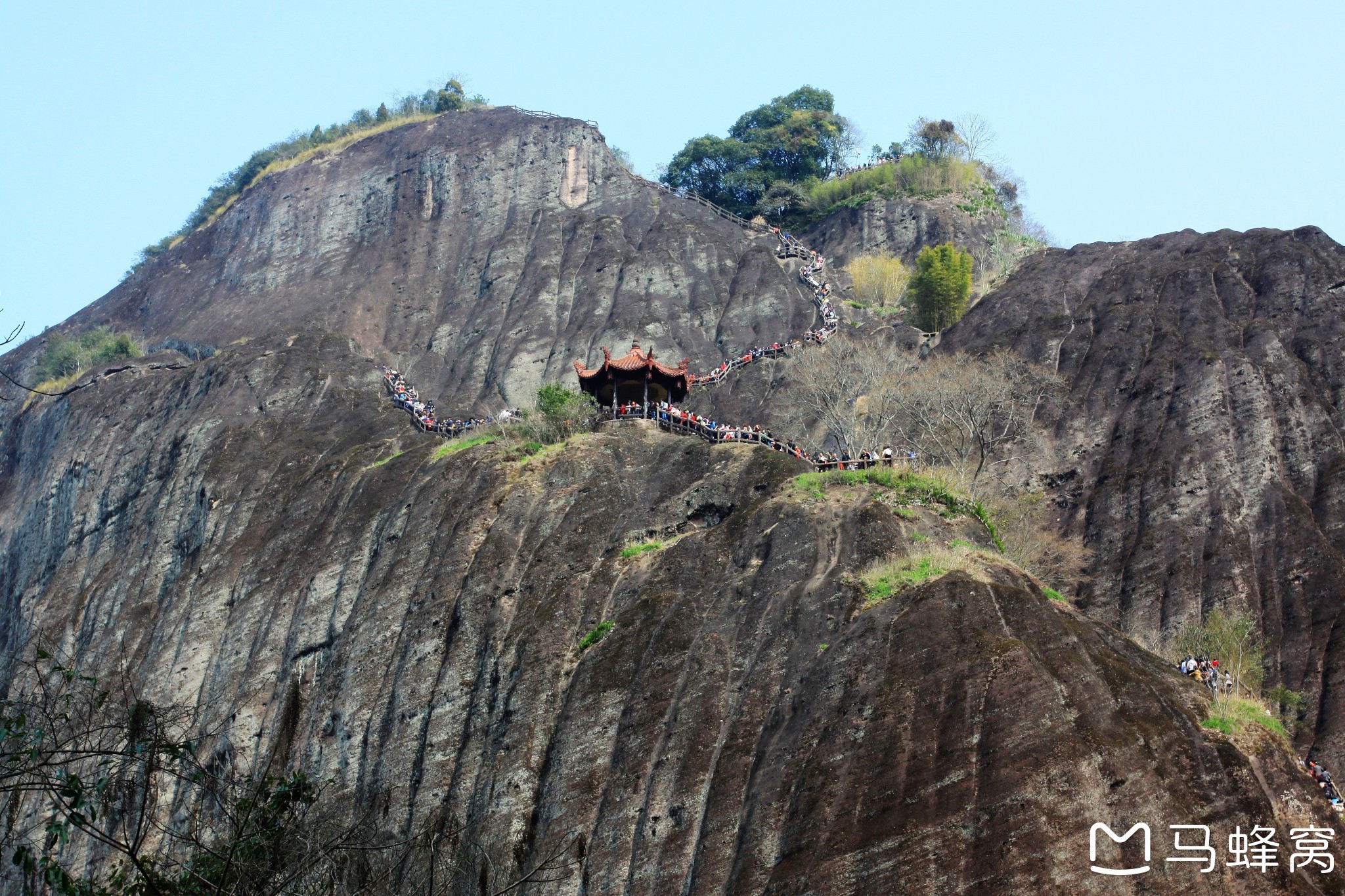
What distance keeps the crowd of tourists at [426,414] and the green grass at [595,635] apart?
15340 millimetres

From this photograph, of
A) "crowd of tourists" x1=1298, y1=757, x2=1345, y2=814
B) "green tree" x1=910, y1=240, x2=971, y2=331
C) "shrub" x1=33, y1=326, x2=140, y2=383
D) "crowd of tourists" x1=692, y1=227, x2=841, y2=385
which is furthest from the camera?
"shrub" x1=33, y1=326, x2=140, y2=383

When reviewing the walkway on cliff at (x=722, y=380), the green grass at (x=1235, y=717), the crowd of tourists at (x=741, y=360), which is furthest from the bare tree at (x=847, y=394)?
the green grass at (x=1235, y=717)

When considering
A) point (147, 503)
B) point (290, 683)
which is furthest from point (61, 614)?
point (290, 683)

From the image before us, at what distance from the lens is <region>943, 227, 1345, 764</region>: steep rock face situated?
4500 cm

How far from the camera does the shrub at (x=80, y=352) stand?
81125 mm

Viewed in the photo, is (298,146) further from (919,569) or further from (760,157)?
(919,569)

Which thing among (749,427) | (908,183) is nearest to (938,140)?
(908,183)

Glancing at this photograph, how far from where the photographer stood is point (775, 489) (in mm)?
42188

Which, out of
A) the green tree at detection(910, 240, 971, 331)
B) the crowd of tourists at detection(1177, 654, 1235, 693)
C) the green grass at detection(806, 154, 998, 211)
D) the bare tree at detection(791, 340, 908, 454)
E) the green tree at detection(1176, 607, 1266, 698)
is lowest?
the crowd of tourists at detection(1177, 654, 1235, 693)

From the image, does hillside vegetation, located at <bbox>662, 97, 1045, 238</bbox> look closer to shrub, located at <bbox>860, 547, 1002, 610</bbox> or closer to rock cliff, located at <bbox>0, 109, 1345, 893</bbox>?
rock cliff, located at <bbox>0, 109, 1345, 893</bbox>

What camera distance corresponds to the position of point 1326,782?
35531 millimetres

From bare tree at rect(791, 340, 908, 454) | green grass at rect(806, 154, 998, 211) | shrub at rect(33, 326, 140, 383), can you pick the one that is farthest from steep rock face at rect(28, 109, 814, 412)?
green grass at rect(806, 154, 998, 211)

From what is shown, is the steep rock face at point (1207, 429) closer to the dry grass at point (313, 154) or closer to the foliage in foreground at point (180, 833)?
the foliage in foreground at point (180, 833)

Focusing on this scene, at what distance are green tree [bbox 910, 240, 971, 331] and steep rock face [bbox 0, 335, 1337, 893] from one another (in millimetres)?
26375
